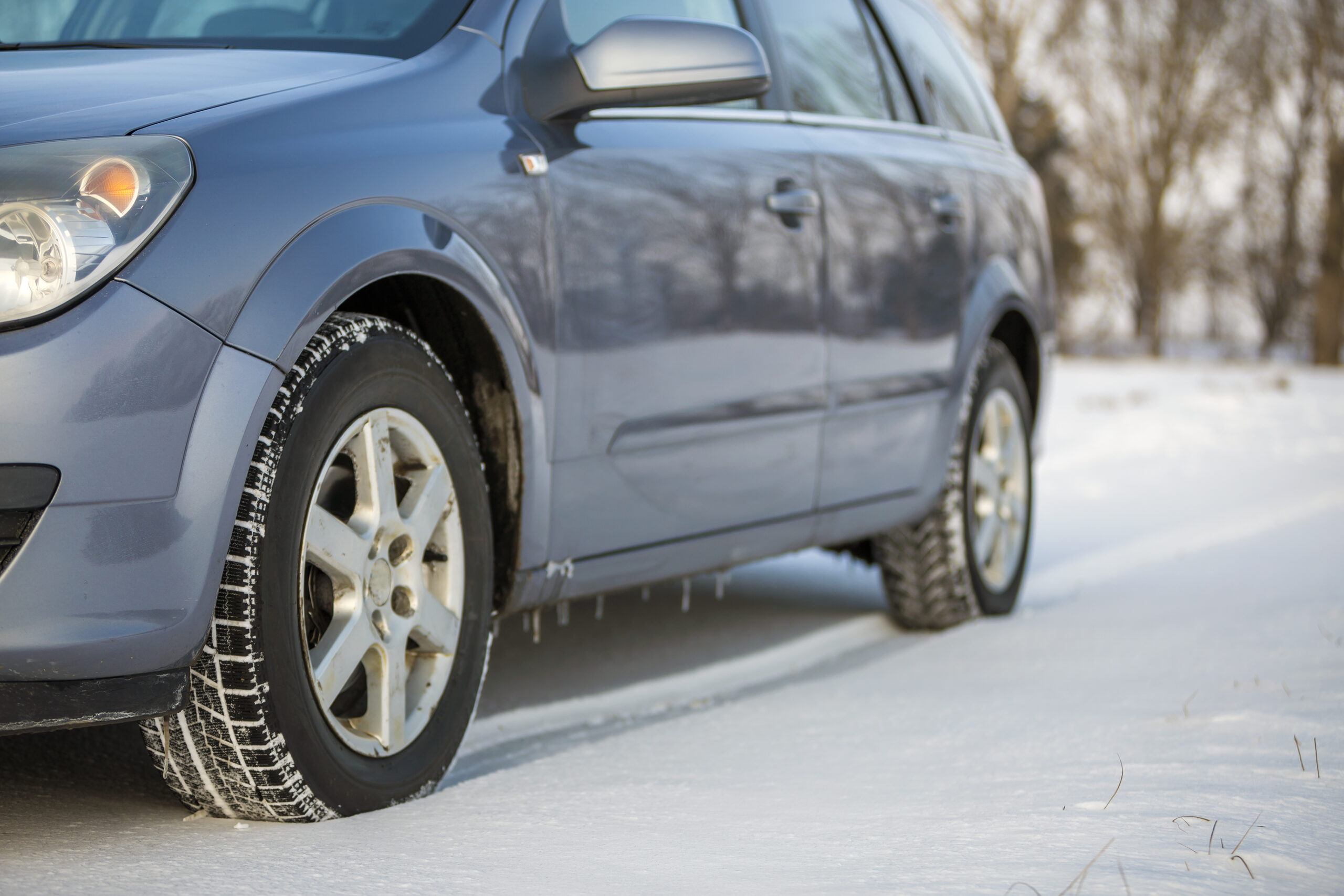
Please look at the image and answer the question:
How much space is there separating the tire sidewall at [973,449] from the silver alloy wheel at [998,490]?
1 centimetres

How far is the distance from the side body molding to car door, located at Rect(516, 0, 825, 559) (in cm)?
7

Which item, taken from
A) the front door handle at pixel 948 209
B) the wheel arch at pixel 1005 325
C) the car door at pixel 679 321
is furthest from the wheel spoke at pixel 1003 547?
the car door at pixel 679 321

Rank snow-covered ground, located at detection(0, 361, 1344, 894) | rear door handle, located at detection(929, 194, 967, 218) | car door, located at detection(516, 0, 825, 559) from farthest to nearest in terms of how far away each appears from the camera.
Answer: rear door handle, located at detection(929, 194, 967, 218), car door, located at detection(516, 0, 825, 559), snow-covered ground, located at detection(0, 361, 1344, 894)

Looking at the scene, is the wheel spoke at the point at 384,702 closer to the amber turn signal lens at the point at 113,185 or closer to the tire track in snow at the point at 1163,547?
the amber turn signal lens at the point at 113,185

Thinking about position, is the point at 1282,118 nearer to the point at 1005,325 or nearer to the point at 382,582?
the point at 1005,325

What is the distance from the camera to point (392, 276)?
240 centimetres

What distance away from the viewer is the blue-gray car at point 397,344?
188cm

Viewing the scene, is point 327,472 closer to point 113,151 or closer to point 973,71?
point 113,151

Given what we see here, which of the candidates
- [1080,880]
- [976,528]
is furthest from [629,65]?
[976,528]

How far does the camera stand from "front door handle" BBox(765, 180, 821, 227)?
3.28 metres

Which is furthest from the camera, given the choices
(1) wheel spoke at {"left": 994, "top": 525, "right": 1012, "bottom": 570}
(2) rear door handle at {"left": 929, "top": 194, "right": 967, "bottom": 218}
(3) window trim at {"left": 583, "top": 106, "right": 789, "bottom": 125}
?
(1) wheel spoke at {"left": 994, "top": 525, "right": 1012, "bottom": 570}

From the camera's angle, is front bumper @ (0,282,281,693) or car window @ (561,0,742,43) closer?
front bumper @ (0,282,281,693)

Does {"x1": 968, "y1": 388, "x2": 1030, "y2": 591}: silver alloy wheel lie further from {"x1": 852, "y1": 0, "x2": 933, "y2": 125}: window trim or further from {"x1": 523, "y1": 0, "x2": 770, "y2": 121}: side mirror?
{"x1": 523, "y1": 0, "x2": 770, "y2": 121}: side mirror

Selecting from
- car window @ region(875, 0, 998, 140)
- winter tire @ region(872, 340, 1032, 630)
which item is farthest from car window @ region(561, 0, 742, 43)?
winter tire @ region(872, 340, 1032, 630)
